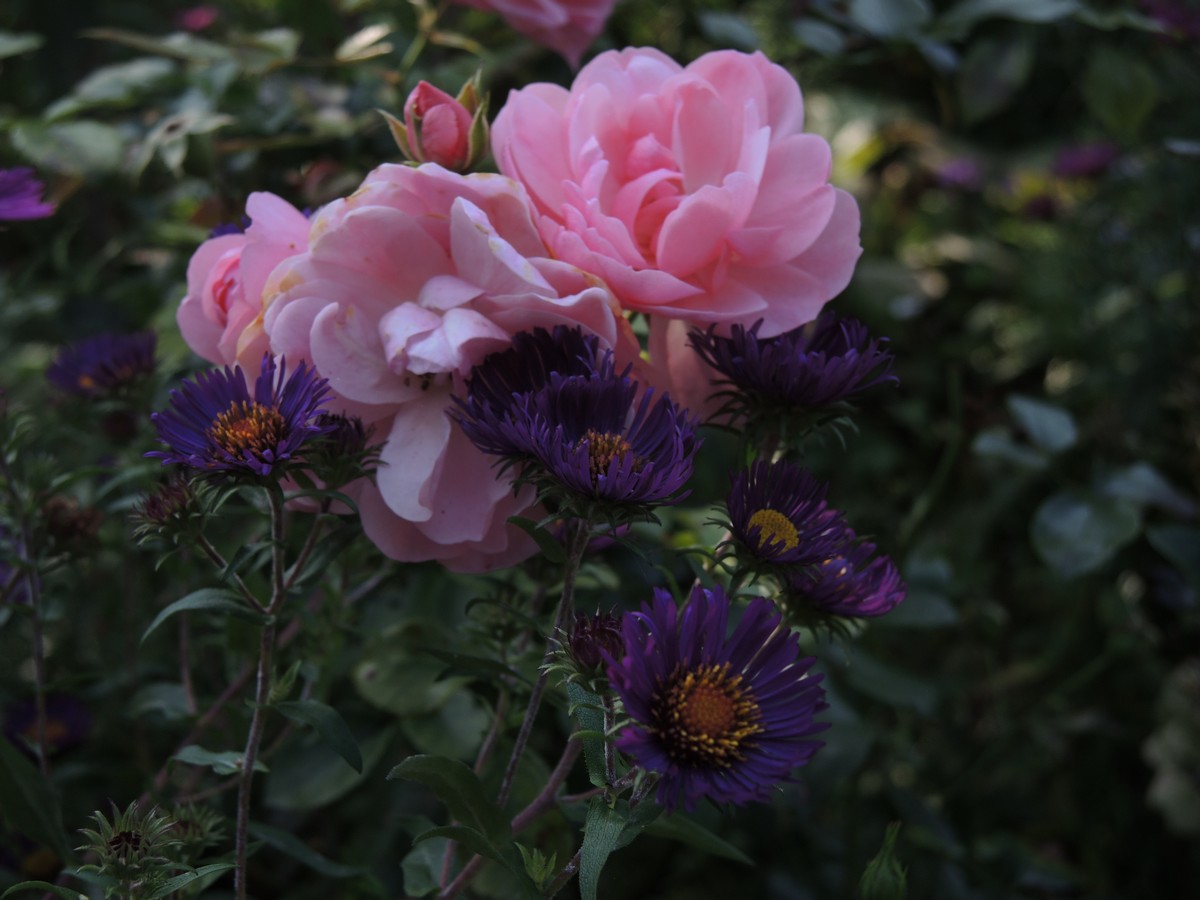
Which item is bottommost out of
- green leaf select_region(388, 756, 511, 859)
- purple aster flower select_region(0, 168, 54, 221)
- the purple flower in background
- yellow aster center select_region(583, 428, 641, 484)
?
the purple flower in background

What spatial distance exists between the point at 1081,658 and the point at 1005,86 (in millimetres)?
548

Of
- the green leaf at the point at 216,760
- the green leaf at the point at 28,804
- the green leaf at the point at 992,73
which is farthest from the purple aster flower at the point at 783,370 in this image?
the green leaf at the point at 992,73

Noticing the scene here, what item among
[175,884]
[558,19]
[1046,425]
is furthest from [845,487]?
[175,884]

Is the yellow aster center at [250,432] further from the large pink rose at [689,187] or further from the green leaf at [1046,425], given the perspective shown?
the green leaf at [1046,425]

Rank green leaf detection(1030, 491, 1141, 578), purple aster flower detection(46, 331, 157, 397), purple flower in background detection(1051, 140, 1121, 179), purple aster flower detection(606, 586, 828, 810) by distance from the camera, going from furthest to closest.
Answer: purple flower in background detection(1051, 140, 1121, 179)
green leaf detection(1030, 491, 1141, 578)
purple aster flower detection(46, 331, 157, 397)
purple aster flower detection(606, 586, 828, 810)

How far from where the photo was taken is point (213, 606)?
0.38 meters

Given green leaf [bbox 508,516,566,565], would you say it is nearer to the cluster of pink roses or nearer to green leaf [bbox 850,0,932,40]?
the cluster of pink roses

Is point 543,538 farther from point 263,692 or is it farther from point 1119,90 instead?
point 1119,90

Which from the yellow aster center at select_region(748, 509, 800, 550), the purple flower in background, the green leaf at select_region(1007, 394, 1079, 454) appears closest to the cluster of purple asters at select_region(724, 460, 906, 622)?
the yellow aster center at select_region(748, 509, 800, 550)

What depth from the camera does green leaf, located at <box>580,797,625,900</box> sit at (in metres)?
0.33

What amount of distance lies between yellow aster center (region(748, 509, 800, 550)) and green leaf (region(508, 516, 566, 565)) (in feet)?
0.23

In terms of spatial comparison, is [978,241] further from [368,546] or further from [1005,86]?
[368,546]

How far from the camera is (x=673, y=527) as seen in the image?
0.81 m

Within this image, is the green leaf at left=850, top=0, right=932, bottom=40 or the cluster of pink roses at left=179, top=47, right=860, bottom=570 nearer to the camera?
the cluster of pink roses at left=179, top=47, right=860, bottom=570
